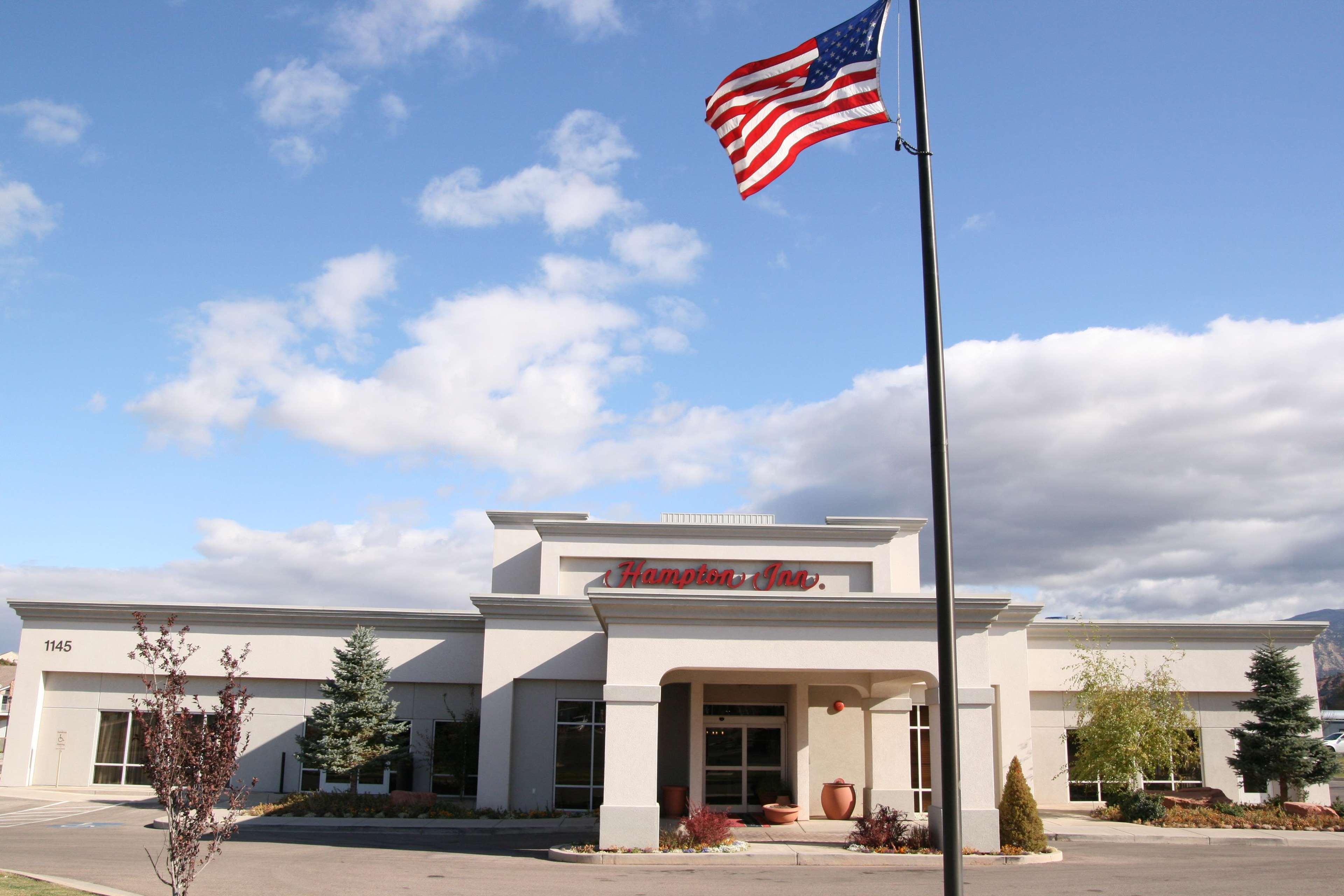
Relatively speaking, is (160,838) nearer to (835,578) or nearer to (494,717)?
(494,717)

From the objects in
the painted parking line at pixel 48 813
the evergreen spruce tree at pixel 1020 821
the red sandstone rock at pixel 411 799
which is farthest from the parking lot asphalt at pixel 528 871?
the red sandstone rock at pixel 411 799

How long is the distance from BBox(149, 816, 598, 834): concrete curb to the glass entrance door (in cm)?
398

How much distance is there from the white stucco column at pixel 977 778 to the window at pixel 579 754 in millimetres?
10004

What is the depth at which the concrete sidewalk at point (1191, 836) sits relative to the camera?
75.0 feet

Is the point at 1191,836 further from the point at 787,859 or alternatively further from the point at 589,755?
the point at 589,755

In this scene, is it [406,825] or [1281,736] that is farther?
[1281,736]

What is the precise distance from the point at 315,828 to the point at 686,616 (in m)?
10.5

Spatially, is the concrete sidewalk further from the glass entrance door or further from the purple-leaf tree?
the purple-leaf tree

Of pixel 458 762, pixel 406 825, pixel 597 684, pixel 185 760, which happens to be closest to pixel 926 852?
pixel 597 684

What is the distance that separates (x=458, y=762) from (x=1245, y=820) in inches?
823

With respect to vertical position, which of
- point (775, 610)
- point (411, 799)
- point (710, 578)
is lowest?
point (411, 799)

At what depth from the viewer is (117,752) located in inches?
1192

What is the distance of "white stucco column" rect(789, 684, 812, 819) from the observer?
26406 mm

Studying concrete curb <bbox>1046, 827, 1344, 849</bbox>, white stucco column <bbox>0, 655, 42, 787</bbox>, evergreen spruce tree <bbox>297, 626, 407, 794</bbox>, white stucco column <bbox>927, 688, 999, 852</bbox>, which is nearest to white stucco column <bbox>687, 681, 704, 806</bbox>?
white stucco column <bbox>927, 688, 999, 852</bbox>
